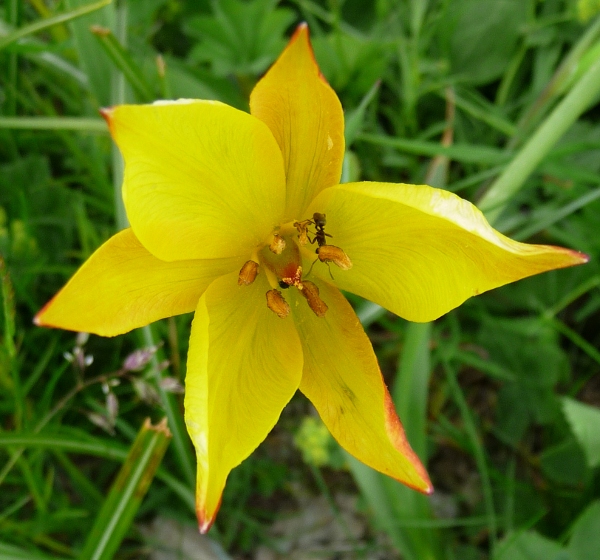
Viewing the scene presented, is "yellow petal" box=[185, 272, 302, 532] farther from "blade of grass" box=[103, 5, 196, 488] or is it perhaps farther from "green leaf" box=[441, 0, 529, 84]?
"green leaf" box=[441, 0, 529, 84]

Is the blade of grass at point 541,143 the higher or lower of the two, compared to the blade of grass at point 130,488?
higher

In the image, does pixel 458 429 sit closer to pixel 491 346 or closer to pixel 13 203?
pixel 491 346

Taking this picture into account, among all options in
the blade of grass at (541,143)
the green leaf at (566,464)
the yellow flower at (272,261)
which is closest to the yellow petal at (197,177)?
the yellow flower at (272,261)

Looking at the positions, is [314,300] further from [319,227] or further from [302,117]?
[302,117]

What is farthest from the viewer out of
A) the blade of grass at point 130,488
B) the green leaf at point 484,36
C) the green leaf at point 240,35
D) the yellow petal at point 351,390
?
the green leaf at point 484,36

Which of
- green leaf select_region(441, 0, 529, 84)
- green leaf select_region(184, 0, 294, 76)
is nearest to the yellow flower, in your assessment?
green leaf select_region(184, 0, 294, 76)

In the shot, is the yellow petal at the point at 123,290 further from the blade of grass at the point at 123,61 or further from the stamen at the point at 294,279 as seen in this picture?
the blade of grass at the point at 123,61

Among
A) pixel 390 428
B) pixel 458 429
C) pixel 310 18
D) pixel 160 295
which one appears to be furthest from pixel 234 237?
pixel 310 18
